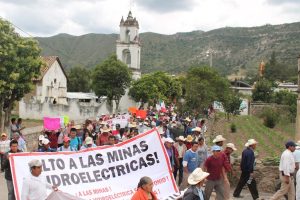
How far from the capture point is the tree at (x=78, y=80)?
281 feet

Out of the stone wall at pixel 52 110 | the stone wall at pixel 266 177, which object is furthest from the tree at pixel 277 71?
the stone wall at pixel 266 177

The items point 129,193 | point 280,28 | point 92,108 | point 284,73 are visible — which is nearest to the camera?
point 129,193

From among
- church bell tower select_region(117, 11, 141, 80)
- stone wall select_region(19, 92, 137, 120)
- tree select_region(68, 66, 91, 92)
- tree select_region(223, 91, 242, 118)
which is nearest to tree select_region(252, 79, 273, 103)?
tree select_region(223, 91, 242, 118)

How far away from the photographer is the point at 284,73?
12544cm

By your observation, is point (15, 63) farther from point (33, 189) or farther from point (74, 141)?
point (33, 189)

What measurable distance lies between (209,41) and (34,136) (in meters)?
165

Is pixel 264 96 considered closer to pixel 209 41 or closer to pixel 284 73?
pixel 284 73

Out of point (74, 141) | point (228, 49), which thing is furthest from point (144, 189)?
point (228, 49)

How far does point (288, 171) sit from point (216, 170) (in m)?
1.60

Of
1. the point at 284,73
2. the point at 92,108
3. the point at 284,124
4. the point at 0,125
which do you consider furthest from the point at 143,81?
the point at 284,73

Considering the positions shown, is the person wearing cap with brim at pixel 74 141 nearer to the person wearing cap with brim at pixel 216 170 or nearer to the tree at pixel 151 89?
the person wearing cap with brim at pixel 216 170

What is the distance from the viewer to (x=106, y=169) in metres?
9.66

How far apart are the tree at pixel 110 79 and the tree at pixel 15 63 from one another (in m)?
28.1

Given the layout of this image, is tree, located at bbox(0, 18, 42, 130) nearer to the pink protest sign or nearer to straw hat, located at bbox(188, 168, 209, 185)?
the pink protest sign
